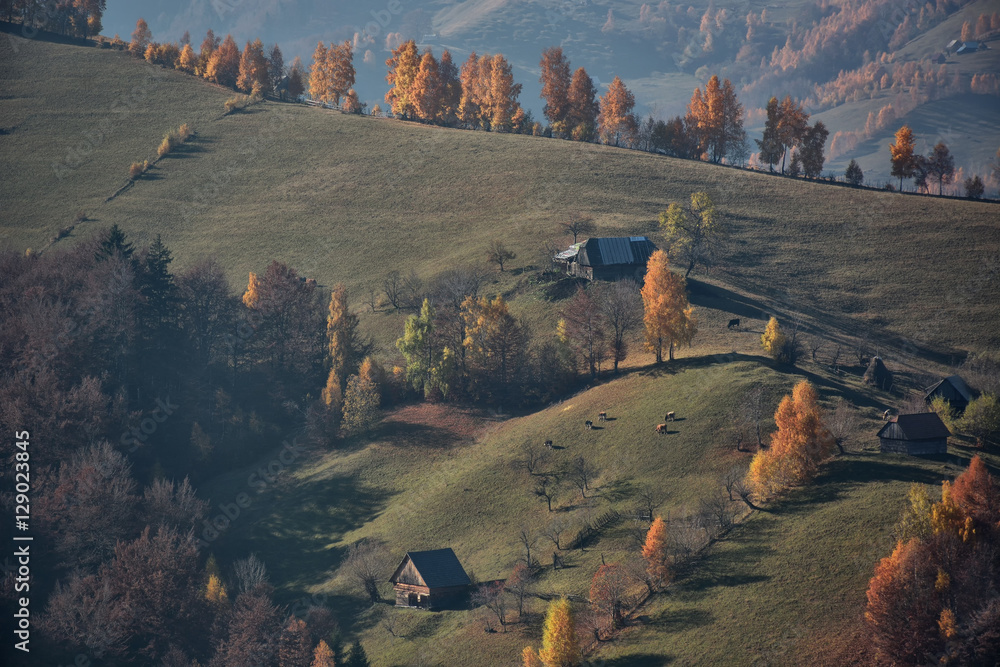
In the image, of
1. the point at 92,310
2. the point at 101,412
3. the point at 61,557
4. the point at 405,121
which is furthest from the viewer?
the point at 405,121

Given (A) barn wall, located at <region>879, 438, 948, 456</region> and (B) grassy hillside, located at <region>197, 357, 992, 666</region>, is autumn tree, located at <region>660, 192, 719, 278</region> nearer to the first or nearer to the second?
(B) grassy hillside, located at <region>197, 357, 992, 666</region>

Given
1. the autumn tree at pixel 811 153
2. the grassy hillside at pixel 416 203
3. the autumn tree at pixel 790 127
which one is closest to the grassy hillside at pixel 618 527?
the grassy hillside at pixel 416 203

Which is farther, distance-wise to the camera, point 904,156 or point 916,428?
point 904,156

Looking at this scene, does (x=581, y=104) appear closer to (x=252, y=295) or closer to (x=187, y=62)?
(x=252, y=295)

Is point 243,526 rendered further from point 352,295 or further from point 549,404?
point 352,295

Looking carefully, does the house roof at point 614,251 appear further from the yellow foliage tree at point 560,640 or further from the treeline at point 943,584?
the yellow foliage tree at point 560,640

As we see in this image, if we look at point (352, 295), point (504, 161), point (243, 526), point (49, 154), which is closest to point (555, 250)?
point (352, 295)

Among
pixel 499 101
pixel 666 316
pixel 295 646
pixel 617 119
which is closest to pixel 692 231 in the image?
pixel 666 316
